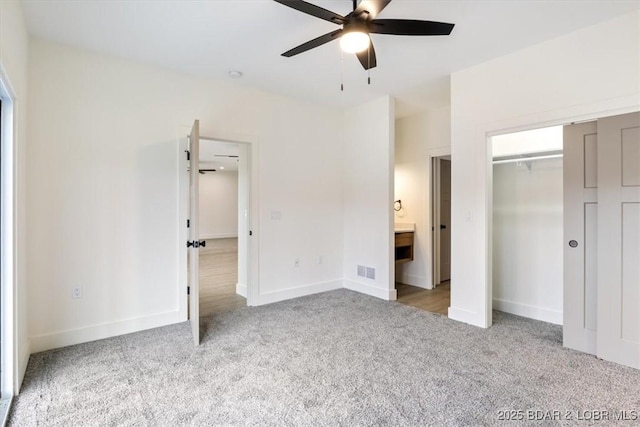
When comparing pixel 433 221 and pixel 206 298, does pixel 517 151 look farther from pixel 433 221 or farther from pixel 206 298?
pixel 206 298

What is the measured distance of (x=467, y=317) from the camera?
338 cm

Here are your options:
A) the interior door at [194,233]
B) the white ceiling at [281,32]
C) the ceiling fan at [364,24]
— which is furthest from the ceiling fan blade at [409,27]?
the interior door at [194,233]

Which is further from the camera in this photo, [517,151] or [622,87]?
[517,151]

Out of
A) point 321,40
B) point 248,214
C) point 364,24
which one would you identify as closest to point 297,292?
point 248,214

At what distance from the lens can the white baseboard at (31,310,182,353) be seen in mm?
2748

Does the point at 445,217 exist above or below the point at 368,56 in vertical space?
below

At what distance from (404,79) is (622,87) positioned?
1899mm

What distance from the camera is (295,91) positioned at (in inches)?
161

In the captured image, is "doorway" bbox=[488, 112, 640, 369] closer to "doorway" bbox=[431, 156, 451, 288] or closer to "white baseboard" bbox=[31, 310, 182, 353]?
"doorway" bbox=[431, 156, 451, 288]

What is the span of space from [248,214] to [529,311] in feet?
11.4

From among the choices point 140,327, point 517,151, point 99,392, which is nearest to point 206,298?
point 140,327

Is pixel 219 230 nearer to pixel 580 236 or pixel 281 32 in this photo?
pixel 281 32

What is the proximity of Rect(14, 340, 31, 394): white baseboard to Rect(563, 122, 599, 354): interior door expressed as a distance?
4158 mm

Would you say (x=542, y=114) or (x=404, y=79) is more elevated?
(x=404, y=79)
